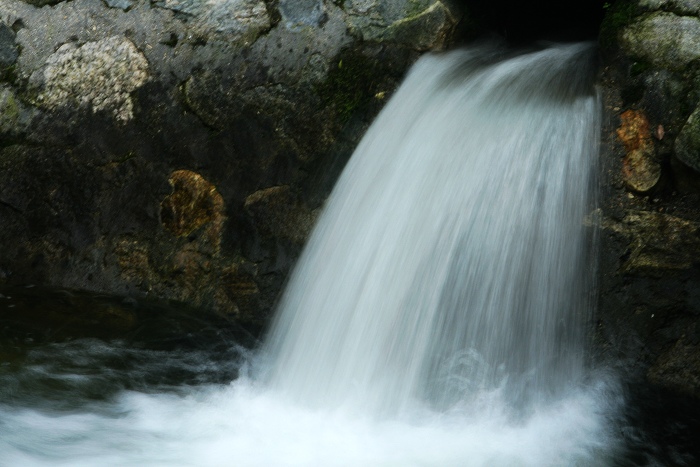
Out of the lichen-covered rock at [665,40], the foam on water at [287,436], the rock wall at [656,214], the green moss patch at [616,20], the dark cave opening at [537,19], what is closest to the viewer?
the foam on water at [287,436]

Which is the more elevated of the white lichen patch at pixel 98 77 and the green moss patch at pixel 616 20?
the white lichen patch at pixel 98 77

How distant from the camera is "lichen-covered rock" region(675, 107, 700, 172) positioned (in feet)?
9.74

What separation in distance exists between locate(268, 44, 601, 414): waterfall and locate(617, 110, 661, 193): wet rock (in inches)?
4.9

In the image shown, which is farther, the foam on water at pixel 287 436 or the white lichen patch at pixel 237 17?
the white lichen patch at pixel 237 17

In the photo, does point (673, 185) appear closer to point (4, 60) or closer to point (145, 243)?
point (145, 243)

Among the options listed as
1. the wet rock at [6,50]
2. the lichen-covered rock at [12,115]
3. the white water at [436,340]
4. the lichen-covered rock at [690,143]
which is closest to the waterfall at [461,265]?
the white water at [436,340]

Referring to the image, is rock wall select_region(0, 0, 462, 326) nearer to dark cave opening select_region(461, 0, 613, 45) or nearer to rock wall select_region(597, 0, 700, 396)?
dark cave opening select_region(461, 0, 613, 45)

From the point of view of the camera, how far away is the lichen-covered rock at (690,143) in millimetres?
2969

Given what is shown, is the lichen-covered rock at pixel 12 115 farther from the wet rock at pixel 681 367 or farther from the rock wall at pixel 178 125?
the wet rock at pixel 681 367

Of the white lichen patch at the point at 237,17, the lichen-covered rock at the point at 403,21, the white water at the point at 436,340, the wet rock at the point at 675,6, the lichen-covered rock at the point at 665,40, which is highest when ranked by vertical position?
the white lichen patch at the point at 237,17

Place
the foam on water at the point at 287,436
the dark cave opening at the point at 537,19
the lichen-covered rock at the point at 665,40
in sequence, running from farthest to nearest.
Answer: the dark cave opening at the point at 537,19
the lichen-covered rock at the point at 665,40
the foam on water at the point at 287,436

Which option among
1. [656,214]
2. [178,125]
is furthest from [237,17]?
[656,214]

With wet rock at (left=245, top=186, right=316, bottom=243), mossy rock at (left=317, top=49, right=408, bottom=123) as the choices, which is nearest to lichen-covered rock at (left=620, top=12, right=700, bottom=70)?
mossy rock at (left=317, top=49, right=408, bottom=123)

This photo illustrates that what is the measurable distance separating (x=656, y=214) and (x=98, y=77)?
113 inches
